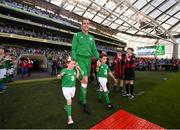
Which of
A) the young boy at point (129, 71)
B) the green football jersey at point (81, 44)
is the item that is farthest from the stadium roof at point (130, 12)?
the green football jersey at point (81, 44)

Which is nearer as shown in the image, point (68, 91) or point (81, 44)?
point (68, 91)

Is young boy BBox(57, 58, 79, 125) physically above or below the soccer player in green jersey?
below

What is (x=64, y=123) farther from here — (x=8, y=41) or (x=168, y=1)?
(x=168, y=1)

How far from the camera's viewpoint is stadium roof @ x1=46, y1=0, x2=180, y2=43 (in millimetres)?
29641

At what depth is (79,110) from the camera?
454cm

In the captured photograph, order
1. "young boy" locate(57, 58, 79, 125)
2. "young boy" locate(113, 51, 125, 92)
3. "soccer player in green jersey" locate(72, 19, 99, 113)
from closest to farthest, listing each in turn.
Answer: "young boy" locate(57, 58, 79, 125) < "soccer player in green jersey" locate(72, 19, 99, 113) < "young boy" locate(113, 51, 125, 92)

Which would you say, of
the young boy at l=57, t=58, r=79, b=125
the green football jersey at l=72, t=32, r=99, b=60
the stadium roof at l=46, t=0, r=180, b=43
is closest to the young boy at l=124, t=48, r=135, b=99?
the green football jersey at l=72, t=32, r=99, b=60

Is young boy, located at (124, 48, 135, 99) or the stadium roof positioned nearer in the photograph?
young boy, located at (124, 48, 135, 99)

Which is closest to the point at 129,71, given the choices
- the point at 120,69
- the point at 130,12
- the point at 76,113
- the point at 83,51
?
the point at 120,69

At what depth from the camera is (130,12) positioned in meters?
33.1

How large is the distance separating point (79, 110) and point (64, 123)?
3.10 ft

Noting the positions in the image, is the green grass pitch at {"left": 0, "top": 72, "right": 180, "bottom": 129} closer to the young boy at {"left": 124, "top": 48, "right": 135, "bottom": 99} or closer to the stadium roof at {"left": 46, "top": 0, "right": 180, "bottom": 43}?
the young boy at {"left": 124, "top": 48, "right": 135, "bottom": 99}

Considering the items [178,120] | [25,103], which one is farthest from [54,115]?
[178,120]

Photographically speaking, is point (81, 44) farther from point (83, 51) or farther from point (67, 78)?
point (67, 78)
